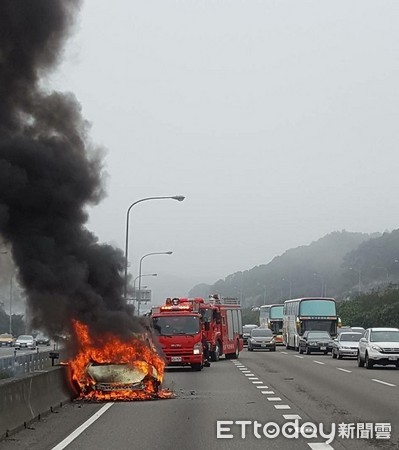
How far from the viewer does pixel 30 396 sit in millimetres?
14883

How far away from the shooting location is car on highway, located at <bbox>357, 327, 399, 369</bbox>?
107 ft

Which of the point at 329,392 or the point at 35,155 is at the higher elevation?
the point at 35,155

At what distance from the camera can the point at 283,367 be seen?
113 ft

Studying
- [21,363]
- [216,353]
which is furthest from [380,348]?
[21,363]

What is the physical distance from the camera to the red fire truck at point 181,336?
31.2m

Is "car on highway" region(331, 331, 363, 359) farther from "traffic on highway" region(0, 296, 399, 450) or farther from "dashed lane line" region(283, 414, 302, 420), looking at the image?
"dashed lane line" region(283, 414, 302, 420)

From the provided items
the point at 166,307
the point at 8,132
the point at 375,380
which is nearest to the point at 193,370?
the point at 166,307

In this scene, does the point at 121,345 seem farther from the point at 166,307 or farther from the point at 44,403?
the point at 166,307

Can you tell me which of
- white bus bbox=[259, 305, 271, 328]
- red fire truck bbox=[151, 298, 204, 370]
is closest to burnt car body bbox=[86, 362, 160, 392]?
red fire truck bbox=[151, 298, 204, 370]

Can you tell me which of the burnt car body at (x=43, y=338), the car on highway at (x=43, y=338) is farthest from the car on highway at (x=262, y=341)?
the burnt car body at (x=43, y=338)

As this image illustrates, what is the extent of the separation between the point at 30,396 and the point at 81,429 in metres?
1.53

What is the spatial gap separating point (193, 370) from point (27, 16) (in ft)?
50.5

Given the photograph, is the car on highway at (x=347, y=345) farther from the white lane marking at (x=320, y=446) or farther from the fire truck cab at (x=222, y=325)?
the white lane marking at (x=320, y=446)

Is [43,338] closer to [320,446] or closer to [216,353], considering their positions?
[216,353]
